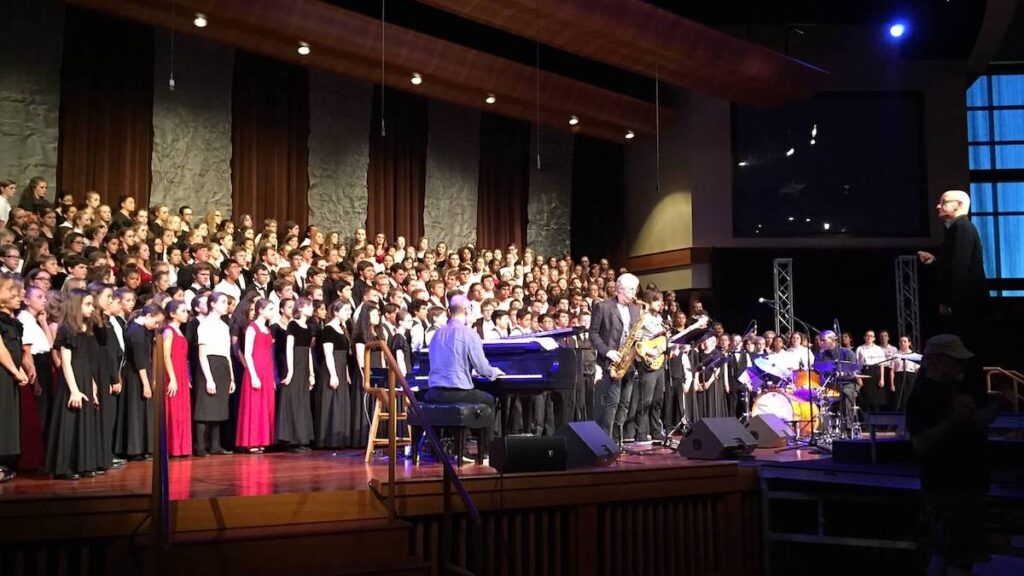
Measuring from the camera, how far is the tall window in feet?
54.4

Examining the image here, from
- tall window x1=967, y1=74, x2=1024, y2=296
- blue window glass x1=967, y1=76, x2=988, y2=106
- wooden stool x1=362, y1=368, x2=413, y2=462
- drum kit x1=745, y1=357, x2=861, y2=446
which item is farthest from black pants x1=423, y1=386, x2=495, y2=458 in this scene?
blue window glass x1=967, y1=76, x2=988, y2=106

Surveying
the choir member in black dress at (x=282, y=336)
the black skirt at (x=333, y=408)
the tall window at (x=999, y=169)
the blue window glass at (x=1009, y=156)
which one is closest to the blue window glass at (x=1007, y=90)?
the tall window at (x=999, y=169)

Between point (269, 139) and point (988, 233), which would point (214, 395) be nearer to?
point (269, 139)

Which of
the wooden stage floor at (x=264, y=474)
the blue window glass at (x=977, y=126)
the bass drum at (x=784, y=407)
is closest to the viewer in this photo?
the wooden stage floor at (x=264, y=474)

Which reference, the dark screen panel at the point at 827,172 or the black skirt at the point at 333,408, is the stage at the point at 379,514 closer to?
the black skirt at the point at 333,408

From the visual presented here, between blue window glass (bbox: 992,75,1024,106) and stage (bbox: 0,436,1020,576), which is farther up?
blue window glass (bbox: 992,75,1024,106)

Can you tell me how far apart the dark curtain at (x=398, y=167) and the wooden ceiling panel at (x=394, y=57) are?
106 centimetres

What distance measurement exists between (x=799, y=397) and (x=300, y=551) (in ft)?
21.2

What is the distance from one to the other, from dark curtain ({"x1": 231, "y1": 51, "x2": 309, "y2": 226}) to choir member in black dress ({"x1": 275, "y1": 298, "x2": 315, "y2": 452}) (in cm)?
448

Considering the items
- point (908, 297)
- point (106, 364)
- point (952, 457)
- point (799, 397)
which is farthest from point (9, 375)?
point (908, 297)

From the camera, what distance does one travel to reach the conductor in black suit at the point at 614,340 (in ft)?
26.8

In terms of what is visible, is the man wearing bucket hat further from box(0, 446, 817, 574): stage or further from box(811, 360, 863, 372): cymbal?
box(811, 360, 863, 372): cymbal

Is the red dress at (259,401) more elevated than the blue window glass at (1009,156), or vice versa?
the blue window glass at (1009,156)

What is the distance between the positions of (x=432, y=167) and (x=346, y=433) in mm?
7718
